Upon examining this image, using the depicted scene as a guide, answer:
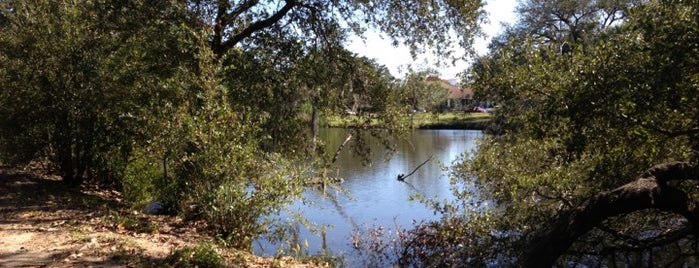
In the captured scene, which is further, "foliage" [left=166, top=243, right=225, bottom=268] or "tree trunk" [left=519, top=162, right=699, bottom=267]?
"foliage" [left=166, top=243, right=225, bottom=268]

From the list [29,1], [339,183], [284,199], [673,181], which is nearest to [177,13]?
[29,1]

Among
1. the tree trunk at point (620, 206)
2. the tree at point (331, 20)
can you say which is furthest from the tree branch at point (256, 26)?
the tree trunk at point (620, 206)

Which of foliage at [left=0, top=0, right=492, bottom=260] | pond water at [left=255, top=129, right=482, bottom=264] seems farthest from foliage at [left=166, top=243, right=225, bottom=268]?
pond water at [left=255, top=129, right=482, bottom=264]

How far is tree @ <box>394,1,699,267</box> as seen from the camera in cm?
407

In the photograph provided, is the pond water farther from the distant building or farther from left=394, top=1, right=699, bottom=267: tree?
left=394, top=1, right=699, bottom=267: tree

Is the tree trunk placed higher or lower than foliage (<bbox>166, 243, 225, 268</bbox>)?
higher

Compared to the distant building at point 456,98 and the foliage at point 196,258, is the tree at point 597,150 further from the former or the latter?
the foliage at point 196,258

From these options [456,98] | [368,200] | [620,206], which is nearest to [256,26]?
[620,206]

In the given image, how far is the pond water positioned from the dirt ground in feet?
7.06

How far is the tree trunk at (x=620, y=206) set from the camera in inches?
198

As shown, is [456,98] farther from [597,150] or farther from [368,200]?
[597,150]

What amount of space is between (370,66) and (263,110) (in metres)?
2.50

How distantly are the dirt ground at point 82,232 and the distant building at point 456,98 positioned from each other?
469 cm

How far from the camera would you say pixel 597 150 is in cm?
552
